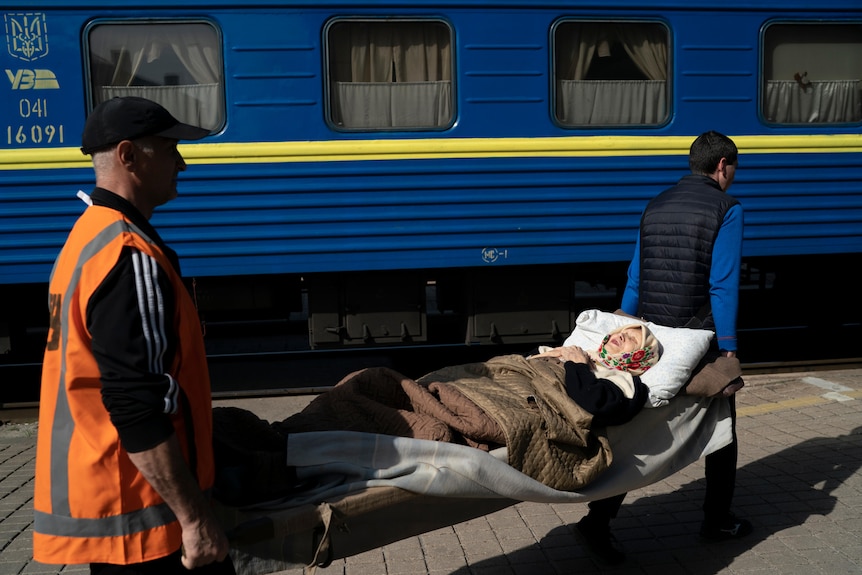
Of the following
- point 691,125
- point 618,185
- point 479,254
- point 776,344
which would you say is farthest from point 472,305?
point 776,344

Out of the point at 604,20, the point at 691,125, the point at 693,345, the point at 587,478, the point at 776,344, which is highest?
the point at 604,20

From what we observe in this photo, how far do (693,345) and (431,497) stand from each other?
4.16 ft

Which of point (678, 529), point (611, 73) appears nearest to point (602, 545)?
point (678, 529)

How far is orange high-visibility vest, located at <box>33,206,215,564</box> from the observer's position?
75.2 inches

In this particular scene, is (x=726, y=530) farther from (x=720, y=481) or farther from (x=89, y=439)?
(x=89, y=439)

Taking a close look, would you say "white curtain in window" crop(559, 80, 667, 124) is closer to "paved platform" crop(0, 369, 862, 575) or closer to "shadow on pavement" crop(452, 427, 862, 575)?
"paved platform" crop(0, 369, 862, 575)

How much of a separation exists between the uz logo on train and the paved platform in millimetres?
2076

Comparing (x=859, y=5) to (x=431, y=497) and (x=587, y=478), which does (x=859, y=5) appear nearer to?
(x=587, y=478)

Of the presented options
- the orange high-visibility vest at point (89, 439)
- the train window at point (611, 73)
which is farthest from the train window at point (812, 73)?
the orange high-visibility vest at point (89, 439)

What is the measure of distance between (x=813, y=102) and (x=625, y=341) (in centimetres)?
435

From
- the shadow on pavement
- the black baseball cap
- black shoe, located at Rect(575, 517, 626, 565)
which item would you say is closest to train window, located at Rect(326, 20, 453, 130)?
the shadow on pavement

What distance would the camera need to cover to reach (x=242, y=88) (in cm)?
586

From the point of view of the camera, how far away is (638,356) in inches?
129

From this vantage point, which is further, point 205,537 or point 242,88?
point 242,88
